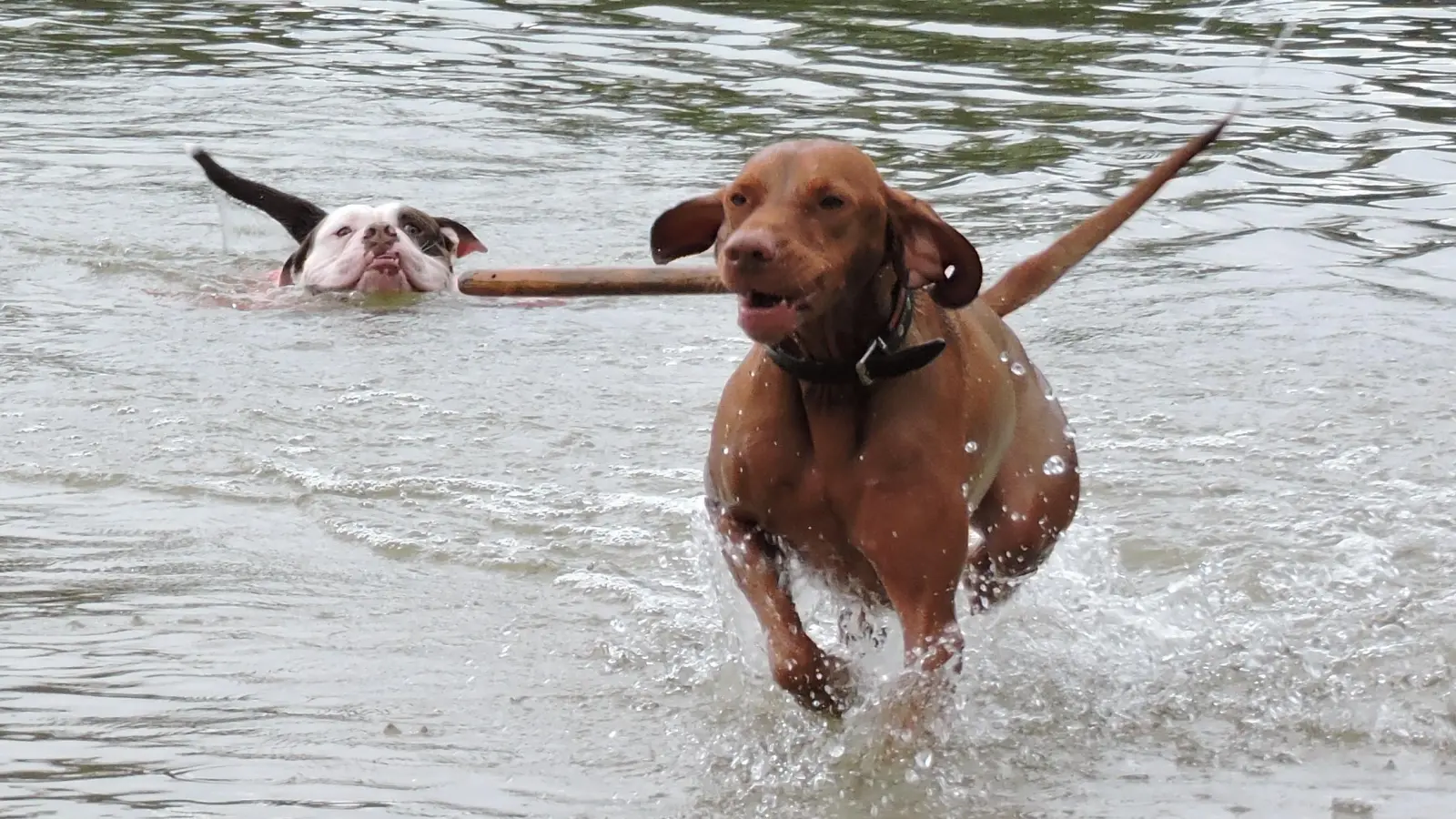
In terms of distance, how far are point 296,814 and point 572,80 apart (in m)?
10.1

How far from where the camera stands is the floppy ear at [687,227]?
14.3 feet

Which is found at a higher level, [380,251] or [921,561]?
[921,561]

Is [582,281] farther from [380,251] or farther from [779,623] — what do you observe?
[380,251]

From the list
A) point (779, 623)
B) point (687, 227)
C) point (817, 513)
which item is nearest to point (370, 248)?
point (687, 227)

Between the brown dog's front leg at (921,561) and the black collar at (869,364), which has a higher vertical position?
the black collar at (869,364)

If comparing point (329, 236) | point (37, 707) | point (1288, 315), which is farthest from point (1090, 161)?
point (37, 707)

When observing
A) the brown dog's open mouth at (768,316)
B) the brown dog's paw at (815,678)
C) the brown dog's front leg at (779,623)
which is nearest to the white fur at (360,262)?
the brown dog's front leg at (779,623)

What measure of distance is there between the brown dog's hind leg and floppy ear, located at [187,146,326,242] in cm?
527

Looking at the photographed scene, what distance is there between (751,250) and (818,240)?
7.2 inches

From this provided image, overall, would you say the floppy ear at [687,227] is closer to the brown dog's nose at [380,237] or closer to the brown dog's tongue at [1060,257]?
the brown dog's tongue at [1060,257]

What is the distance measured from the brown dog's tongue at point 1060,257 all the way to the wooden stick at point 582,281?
2.25 feet

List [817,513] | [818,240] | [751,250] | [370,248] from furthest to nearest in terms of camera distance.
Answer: [370,248] < [817,513] < [818,240] < [751,250]

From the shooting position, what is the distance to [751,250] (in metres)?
3.86

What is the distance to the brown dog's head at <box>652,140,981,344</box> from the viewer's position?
12.8 ft
